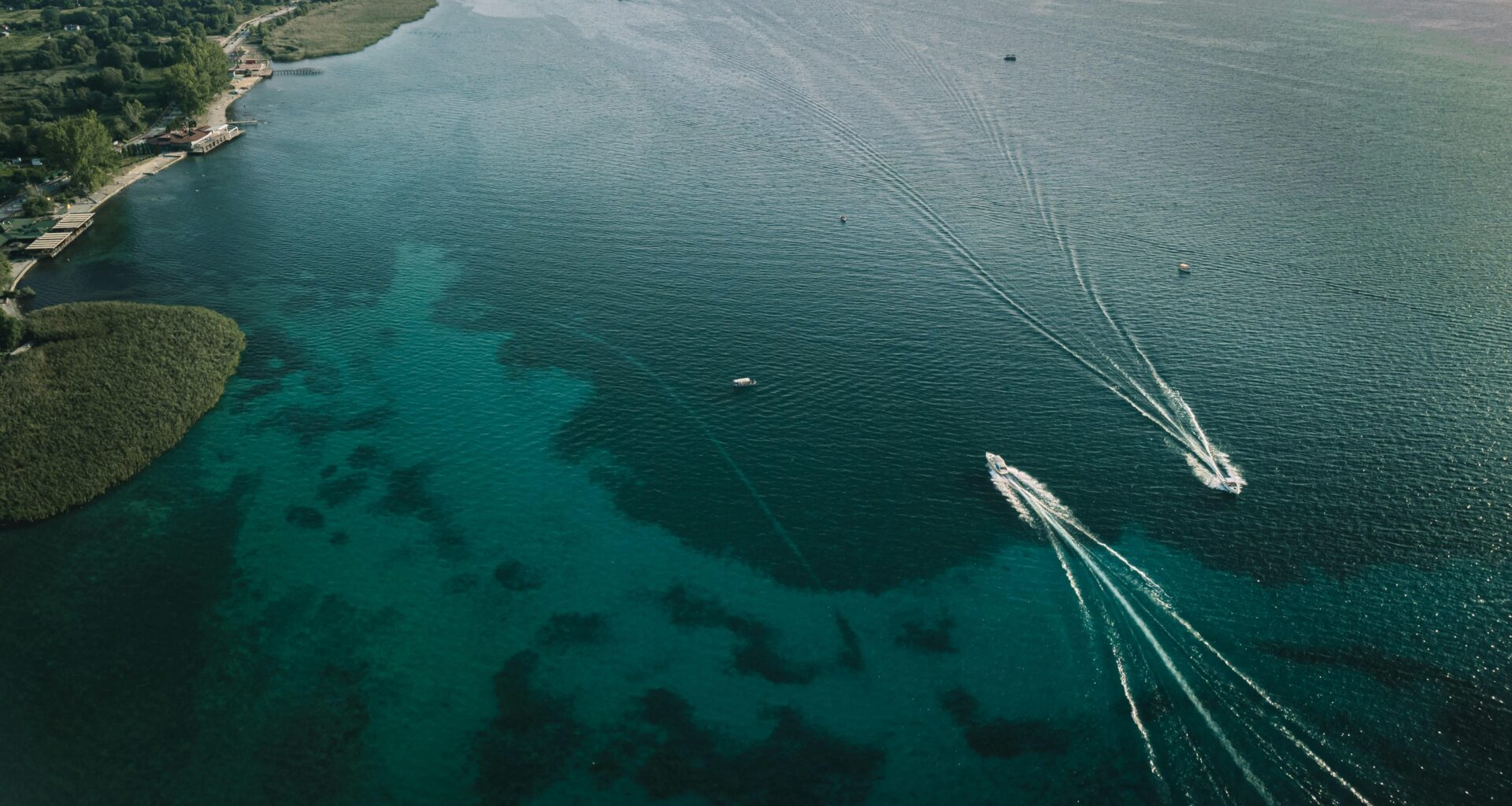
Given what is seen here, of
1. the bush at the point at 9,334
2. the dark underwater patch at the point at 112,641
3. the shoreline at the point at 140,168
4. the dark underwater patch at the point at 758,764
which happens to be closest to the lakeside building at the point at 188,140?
the shoreline at the point at 140,168

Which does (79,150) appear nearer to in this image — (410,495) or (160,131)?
(160,131)

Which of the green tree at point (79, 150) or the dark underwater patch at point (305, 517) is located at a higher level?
the green tree at point (79, 150)

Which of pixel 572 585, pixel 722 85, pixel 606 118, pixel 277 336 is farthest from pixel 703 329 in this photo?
pixel 722 85

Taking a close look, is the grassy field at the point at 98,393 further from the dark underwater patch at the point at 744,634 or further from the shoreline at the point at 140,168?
the dark underwater patch at the point at 744,634

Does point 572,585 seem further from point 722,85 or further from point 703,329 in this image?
point 722,85

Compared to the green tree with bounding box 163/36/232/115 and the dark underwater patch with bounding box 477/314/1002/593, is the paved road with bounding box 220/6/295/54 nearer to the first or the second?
the green tree with bounding box 163/36/232/115

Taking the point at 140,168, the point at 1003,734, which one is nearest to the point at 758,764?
the point at 1003,734
